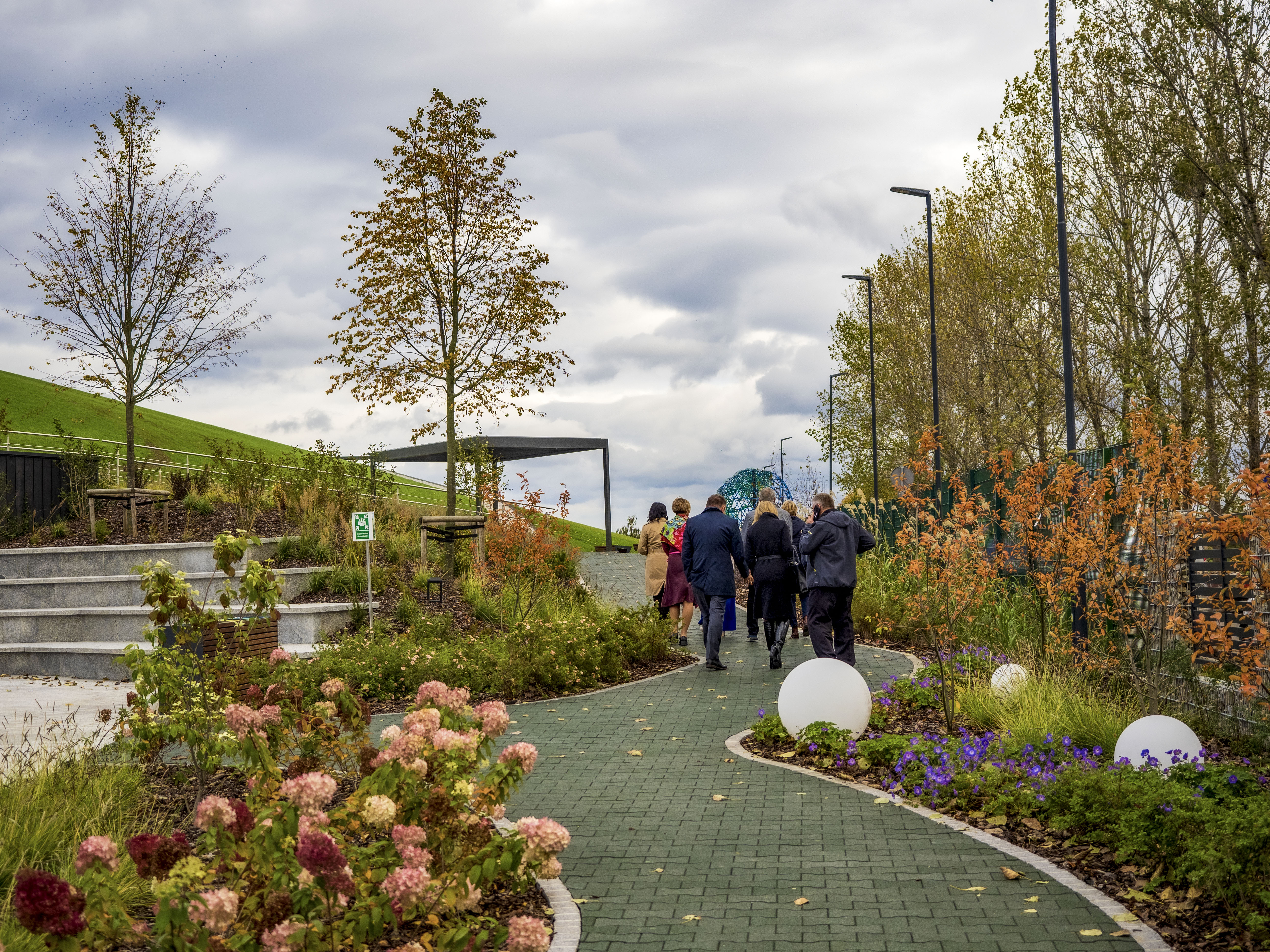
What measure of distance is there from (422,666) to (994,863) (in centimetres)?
701

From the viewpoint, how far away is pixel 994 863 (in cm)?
566

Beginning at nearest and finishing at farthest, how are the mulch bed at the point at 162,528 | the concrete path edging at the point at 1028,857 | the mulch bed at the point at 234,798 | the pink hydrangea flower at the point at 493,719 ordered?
the concrete path edging at the point at 1028,857 → the pink hydrangea flower at the point at 493,719 → the mulch bed at the point at 234,798 → the mulch bed at the point at 162,528

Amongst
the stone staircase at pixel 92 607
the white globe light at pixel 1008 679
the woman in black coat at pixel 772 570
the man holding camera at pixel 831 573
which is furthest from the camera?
the stone staircase at pixel 92 607

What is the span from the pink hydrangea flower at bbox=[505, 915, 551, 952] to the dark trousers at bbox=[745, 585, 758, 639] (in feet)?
30.4

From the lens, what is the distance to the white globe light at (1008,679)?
8.88 metres

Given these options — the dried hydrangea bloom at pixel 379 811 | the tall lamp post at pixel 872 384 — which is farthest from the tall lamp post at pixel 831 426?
the dried hydrangea bloom at pixel 379 811

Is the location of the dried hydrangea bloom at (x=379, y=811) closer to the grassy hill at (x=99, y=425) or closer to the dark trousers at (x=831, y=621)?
the dark trousers at (x=831, y=621)

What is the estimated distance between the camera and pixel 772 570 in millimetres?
12812

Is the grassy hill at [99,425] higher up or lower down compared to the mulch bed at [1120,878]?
higher up

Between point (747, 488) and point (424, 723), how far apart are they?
24.8 m

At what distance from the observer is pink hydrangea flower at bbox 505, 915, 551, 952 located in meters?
3.68

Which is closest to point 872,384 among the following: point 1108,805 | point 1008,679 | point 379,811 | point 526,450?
point 526,450

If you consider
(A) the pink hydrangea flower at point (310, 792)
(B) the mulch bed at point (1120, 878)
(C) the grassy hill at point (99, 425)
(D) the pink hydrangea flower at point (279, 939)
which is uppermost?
(C) the grassy hill at point (99, 425)

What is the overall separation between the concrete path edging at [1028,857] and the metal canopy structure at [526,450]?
948 inches
